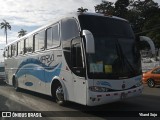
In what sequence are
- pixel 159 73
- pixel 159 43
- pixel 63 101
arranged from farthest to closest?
1. pixel 159 43
2. pixel 159 73
3. pixel 63 101

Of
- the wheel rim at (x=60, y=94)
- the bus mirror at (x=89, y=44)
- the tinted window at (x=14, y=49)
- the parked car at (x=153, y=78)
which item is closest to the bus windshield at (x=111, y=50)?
the bus mirror at (x=89, y=44)

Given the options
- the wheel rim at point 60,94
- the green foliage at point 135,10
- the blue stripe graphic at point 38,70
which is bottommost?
the wheel rim at point 60,94

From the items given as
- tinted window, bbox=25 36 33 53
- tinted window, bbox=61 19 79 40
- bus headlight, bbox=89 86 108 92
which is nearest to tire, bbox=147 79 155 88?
tinted window, bbox=25 36 33 53

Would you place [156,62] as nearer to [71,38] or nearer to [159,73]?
[159,73]

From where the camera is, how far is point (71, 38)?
10.9m

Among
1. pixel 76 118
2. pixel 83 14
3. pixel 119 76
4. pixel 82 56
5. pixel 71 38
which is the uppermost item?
pixel 83 14

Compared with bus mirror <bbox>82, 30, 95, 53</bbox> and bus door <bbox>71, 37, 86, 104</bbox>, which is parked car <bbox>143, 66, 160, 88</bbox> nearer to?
bus door <bbox>71, 37, 86, 104</bbox>

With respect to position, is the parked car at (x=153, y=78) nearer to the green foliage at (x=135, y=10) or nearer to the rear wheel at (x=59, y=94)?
the rear wheel at (x=59, y=94)

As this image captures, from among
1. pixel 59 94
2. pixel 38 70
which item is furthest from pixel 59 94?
pixel 38 70

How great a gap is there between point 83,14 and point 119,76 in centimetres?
259

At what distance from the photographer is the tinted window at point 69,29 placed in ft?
35.0

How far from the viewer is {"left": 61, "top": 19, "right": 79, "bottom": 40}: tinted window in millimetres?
10680

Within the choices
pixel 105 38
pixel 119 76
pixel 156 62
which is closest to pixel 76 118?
pixel 119 76

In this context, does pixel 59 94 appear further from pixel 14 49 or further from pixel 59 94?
pixel 14 49
